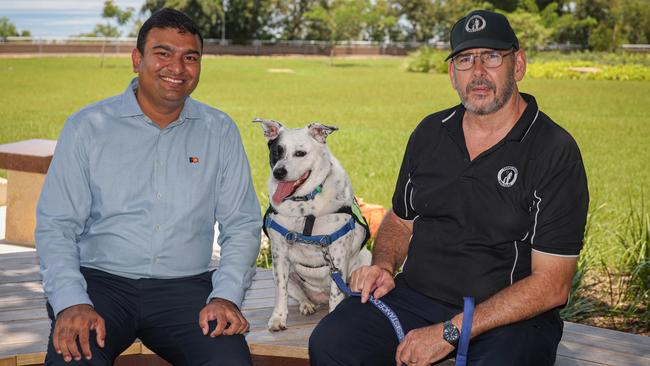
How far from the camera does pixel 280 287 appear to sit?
385cm

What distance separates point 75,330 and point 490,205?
1656 mm

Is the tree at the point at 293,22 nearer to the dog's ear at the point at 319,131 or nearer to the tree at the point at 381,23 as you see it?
the tree at the point at 381,23

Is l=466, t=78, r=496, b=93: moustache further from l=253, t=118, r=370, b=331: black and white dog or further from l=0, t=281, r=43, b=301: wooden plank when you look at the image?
l=0, t=281, r=43, b=301: wooden plank

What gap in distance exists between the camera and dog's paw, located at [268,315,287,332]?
12.2 feet

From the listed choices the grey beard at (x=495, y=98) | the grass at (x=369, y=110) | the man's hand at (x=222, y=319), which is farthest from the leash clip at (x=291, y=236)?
the grass at (x=369, y=110)

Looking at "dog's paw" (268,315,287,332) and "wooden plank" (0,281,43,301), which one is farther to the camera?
"wooden plank" (0,281,43,301)

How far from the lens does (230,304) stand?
3.04m

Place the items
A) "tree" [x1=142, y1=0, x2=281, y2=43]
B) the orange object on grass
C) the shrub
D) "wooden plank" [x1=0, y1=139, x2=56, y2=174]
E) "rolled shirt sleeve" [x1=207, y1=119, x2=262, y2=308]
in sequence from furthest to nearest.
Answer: "tree" [x1=142, y1=0, x2=281, y2=43] < the shrub < the orange object on grass < "wooden plank" [x1=0, y1=139, x2=56, y2=174] < "rolled shirt sleeve" [x1=207, y1=119, x2=262, y2=308]

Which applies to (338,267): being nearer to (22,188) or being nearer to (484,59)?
(484,59)

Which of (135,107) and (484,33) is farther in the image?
(135,107)

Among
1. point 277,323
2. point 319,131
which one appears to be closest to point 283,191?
point 319,131

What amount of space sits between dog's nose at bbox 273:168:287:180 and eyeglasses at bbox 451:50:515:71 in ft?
3.63

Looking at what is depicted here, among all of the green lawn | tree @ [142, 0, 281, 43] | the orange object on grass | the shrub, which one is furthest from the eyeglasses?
tree @ [142, 0, 281, 43]

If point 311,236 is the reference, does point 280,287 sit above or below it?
below
